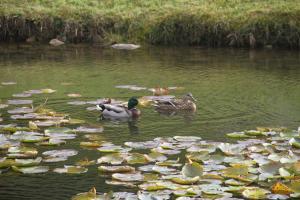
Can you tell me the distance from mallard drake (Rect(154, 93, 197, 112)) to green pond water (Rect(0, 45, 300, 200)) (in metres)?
0.17

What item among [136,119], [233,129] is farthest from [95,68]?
[233,129]

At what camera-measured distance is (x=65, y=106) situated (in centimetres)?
1289

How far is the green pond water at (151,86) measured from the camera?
28.8 feet

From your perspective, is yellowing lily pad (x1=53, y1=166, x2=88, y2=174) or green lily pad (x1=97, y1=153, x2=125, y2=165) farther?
green lily pad (x1=97, y1=153, x2=125, y2=165)

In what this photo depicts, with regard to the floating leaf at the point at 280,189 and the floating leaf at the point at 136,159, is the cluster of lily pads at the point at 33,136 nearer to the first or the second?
the floating leaf at the point at 136,159

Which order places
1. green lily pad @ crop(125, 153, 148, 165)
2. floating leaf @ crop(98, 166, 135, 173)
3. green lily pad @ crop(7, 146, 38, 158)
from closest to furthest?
floating leaf @ crop(98, 166, 135, 173) < green lily pad @ crop(125, 153, 148, 165) < green lily pad @ crop(7, 146, 38, 158)

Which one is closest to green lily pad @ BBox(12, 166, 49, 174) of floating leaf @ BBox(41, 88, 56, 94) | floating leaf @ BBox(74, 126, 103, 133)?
floating leaf @ BBox(74, 126, 103, 133)

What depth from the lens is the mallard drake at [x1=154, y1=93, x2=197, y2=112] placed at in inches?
495

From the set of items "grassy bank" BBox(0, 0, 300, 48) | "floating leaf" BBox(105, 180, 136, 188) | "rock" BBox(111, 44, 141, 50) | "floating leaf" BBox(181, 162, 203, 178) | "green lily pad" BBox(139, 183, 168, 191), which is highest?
"grassy bank" BBox(0, 0, 300, 48)

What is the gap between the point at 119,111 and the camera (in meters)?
12.3

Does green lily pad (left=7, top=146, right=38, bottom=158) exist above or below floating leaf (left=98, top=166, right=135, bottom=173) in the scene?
above

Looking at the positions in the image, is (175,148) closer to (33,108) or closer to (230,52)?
(33,108)

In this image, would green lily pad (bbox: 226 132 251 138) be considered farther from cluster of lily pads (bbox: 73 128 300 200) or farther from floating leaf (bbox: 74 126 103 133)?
floating leaf (bbox: 74 126 103 133)

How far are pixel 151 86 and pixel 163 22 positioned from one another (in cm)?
685
